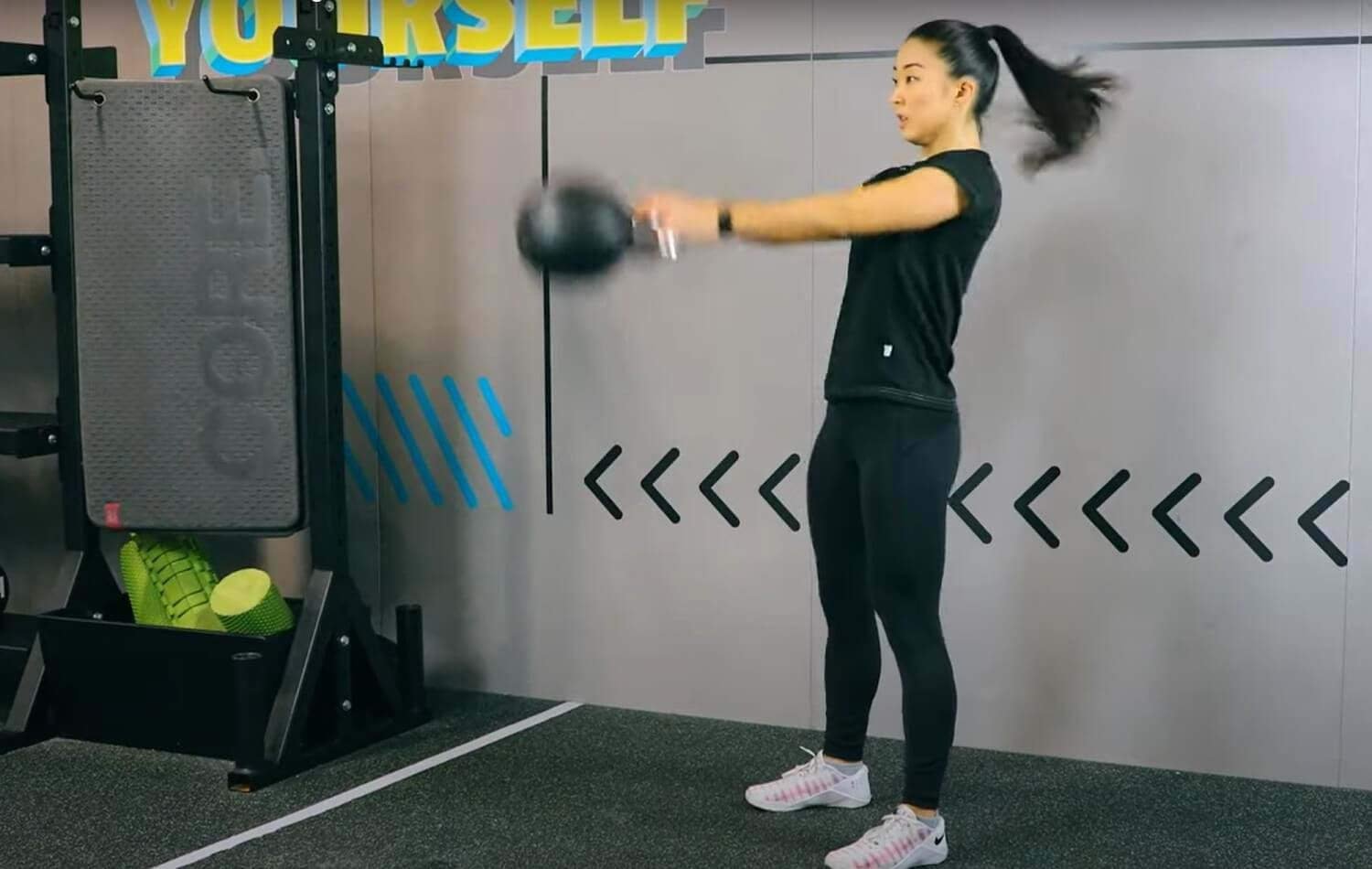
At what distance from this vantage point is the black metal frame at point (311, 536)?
319 cm

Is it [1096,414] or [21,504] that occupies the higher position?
Result: [1096,414]

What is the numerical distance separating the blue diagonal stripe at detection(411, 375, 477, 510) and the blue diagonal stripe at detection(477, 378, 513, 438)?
136mm

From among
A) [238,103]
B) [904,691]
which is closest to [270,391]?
[238,103]

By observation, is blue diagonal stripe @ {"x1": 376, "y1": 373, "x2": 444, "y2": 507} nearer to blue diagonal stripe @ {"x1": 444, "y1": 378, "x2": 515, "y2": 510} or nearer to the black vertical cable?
blue diagonal stripe @ {"x1": 444, "y1": 378, "x2": 515, "y2": 510}

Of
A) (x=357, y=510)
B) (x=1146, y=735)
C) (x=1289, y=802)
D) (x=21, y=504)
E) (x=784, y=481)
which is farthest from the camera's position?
(x=21, y=504)

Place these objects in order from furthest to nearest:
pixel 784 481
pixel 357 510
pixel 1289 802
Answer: pixel 357 510 < pixel 784 481 < pixel 1289 802

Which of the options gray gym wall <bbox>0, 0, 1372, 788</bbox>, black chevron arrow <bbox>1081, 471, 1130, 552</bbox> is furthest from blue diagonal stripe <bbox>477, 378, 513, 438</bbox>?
black chevron arrow <bbox>1081, 471, 1130, 552</bbox>

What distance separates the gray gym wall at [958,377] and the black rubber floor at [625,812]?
155 millimetres

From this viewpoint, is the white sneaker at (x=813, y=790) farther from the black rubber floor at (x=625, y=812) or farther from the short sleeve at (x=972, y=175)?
the short sleeve at (x=972, y=175)

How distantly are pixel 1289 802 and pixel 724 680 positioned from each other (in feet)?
3.87

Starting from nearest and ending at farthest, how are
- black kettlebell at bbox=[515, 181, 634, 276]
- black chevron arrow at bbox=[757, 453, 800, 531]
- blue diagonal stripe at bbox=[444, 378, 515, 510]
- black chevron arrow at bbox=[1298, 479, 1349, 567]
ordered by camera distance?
black kettlebell at bbox=[515, 181, 634, 276]
black chevron arrow at bbox=[1298, 479, 1349, 567]
black chevron arrow at bbox=[757, 453, 800, 531]
blue diagonal stripe at bbox=[444, 378, 515, 510]

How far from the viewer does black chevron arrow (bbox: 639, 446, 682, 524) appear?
11.8ft

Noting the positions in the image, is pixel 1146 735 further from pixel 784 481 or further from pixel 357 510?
pixel 357 510

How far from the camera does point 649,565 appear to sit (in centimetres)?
363
